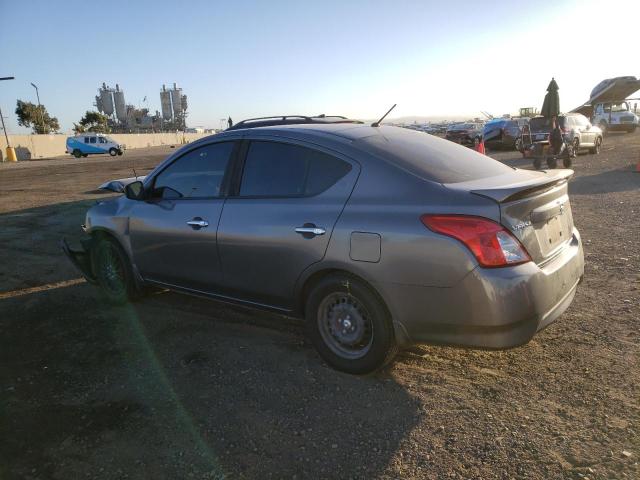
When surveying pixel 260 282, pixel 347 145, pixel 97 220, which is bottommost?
pixel 260 282

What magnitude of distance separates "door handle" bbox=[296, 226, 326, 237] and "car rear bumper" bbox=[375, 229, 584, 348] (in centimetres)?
52

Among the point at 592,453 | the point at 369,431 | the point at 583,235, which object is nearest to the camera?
the point at 592,453

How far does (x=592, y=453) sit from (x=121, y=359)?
313 centimetres

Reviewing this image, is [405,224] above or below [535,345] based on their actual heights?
above

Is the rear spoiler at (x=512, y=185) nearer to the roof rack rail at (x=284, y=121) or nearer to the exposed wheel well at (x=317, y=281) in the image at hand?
the exposed wheel well at (x=317, y=281)

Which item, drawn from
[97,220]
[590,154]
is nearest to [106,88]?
[590,154]

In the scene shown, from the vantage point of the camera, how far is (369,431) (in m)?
2.68

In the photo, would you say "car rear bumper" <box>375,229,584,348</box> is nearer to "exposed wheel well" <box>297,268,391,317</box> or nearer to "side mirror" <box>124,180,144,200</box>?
"exposed wheel well" <box>297,268,391,317</box>

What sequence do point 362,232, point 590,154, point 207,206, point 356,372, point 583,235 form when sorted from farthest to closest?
point 590,154 → point 583,235 → point 207,206 → point 356,372 → point 362,232

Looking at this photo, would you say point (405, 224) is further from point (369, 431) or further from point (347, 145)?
point (369, 431)

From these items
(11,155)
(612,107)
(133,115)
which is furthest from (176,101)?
(612,107)

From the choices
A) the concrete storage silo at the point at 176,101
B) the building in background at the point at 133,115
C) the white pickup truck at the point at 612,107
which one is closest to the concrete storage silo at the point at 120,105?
the building in background at the point at 133,115

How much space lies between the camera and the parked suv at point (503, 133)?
22.9 meters

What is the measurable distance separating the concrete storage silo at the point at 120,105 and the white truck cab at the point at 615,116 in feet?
288
